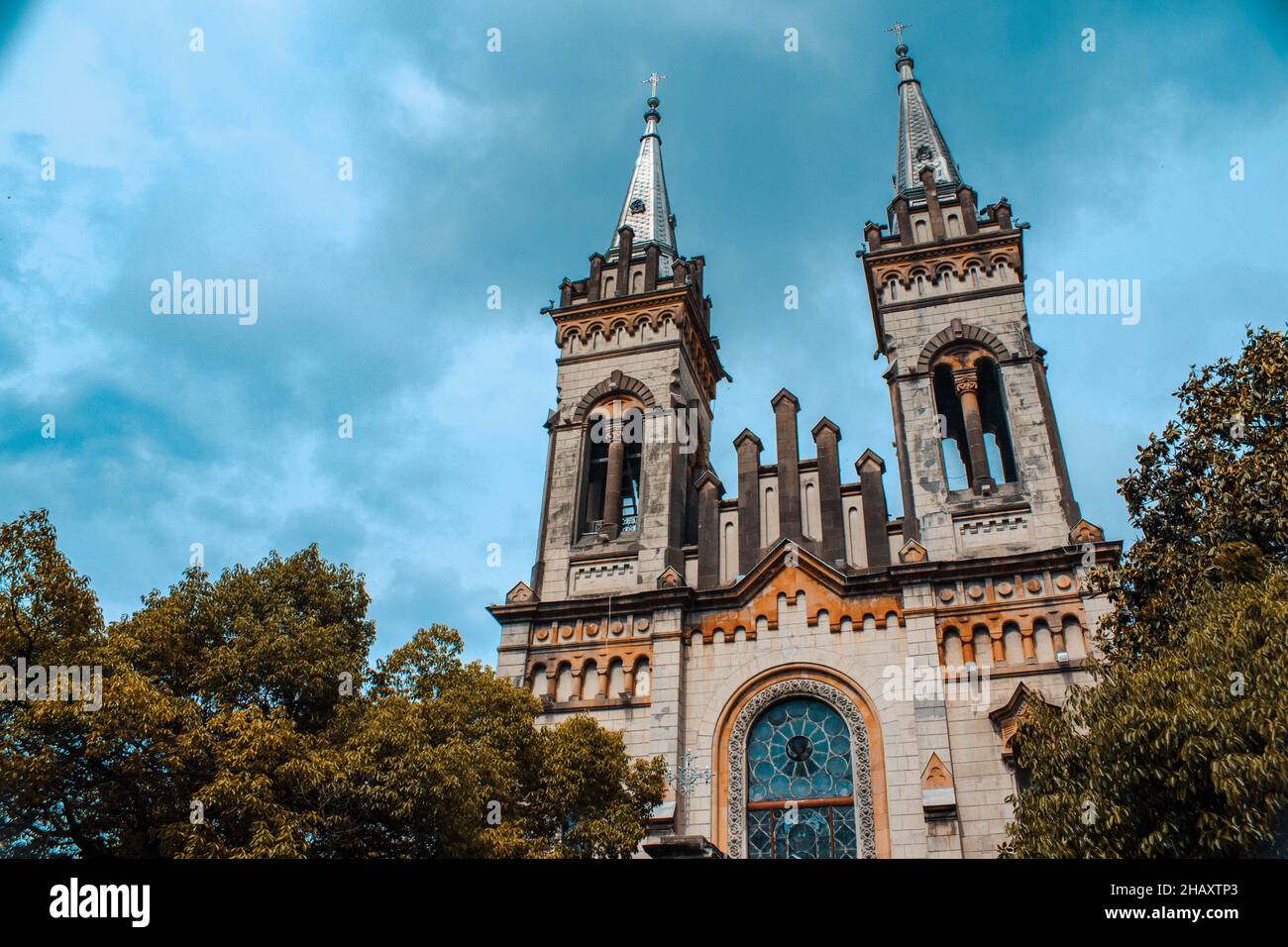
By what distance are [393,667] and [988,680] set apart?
12178 mm

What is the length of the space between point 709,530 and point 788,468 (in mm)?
2602

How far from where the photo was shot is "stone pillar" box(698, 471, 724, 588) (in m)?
23.8

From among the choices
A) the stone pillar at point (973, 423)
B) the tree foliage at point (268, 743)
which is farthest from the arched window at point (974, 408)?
the tree foliage at point (268, 743)

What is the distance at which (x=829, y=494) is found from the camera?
2403 centimetres

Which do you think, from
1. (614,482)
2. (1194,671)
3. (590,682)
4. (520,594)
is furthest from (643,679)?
(1194,671)

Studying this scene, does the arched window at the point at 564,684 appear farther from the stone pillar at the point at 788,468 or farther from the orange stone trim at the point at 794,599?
the stone pillar at the point at 788,468

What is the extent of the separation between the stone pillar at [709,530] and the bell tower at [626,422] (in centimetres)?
61

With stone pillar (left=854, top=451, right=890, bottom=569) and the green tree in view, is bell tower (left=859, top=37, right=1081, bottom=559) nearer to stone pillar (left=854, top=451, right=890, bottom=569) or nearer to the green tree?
stone pillar (left=854, top=451, right=890, bottom=569)

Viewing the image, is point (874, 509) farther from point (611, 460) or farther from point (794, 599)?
point (611, 460)

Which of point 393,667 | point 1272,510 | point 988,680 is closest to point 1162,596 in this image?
point 1272,510

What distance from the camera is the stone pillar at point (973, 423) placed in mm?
23594

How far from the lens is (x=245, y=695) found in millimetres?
15641

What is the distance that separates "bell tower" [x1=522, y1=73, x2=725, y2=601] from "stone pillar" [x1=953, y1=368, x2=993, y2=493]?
23.7 feet
